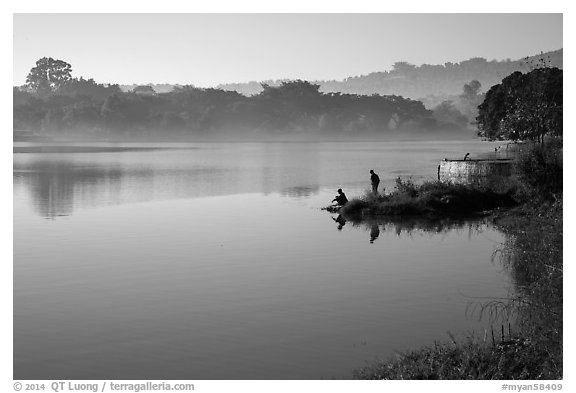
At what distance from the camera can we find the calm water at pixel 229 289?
1616cm

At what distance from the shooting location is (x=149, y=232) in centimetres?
3262

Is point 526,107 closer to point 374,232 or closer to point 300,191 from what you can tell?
point 300,191

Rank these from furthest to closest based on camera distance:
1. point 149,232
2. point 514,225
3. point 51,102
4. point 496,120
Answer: point 51,102
point 496,120
point 149,232
point 514,225

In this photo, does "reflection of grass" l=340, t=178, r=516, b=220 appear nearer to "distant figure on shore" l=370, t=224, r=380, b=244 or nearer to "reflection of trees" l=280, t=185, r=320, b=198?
"distant figure on shore" l=370, t=224, r=380, b=244

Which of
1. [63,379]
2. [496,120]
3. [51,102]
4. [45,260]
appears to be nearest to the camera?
[63,379]

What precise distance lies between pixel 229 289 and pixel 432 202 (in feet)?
58.4

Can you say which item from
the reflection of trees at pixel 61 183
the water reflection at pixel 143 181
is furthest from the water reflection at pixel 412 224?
the reflection of trees at pixel 61 183

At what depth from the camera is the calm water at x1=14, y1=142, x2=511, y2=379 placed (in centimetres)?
1616

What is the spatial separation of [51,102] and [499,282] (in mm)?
181988

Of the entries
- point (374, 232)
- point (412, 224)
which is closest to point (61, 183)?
point (412, 224)

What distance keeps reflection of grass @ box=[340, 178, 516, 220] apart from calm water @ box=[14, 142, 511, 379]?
2288mm
